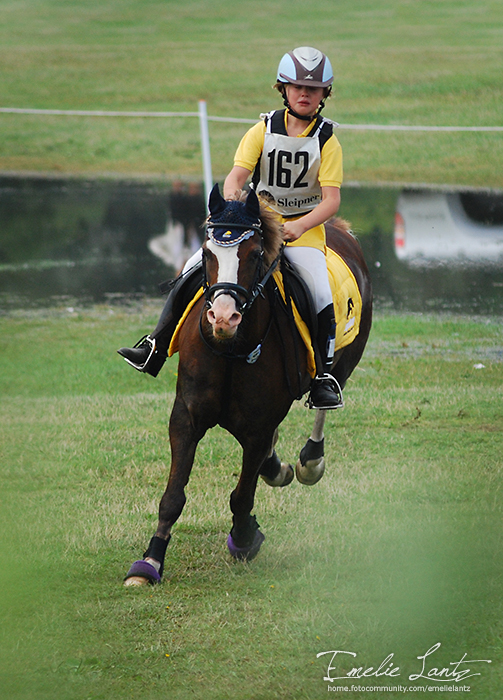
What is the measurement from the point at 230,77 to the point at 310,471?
30772 mm

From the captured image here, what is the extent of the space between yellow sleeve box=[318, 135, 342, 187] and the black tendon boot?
834 mm

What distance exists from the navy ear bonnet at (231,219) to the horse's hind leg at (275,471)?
2321 millimetres

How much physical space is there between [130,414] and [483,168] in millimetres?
20639

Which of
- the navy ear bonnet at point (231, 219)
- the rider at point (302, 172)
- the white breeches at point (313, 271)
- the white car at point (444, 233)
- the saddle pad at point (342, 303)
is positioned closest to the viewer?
the navy ear bonnet at point (231, 219)

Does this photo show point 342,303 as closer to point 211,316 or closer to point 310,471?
point 310,471

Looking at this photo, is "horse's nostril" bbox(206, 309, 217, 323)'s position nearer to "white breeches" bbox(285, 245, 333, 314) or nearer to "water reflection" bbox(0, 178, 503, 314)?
"white breeches" bbox(285, 245, 333, 314)

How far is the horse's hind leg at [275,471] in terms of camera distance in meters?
7.20

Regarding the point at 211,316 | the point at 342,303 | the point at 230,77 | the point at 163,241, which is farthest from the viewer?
the point at 230,77

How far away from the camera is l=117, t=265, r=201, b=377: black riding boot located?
19.7ft

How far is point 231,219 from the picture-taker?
5289 mm

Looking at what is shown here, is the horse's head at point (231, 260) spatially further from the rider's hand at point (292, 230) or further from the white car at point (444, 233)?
the white car at point (444, 233)

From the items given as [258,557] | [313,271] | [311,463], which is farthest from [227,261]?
[311,463]

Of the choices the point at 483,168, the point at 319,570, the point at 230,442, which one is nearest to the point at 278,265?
the point at 319,570

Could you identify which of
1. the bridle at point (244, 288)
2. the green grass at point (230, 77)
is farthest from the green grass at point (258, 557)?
the green grass at point (230, 77)
